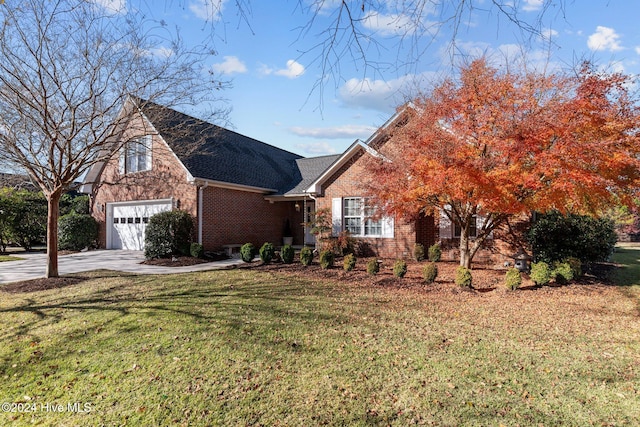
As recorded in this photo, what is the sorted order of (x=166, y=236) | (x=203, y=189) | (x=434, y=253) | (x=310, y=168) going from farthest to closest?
(x=310, y=168) → (x=203, y=189) → (x=166, y=236) → (x=434, y=253)

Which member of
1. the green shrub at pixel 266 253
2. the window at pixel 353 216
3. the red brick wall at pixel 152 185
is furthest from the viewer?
the red brick wall at pixel 152 185

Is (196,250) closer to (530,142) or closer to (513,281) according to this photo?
(513,281)

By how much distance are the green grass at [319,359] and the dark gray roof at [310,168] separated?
412 inches

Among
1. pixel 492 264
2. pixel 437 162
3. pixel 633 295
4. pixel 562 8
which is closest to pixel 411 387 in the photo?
pixel 562 8

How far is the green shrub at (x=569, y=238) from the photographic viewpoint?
9922mm

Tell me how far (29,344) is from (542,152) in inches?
379

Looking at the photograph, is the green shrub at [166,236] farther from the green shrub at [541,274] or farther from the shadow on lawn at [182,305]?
the green shrub at [541,274]

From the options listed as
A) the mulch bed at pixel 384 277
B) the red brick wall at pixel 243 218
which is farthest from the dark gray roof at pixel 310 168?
the mulch bed at pixel 384 277

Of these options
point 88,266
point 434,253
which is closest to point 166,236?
point 88,266

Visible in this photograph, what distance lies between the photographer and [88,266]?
479 inches

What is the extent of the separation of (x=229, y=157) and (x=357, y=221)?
7.32m

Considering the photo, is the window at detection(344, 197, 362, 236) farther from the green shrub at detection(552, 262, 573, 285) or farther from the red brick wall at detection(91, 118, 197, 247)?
the green shrub at detection(552, 262, 573, 285)

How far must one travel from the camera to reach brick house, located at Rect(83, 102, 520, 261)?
1362cm

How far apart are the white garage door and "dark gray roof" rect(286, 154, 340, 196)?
6155 mm
